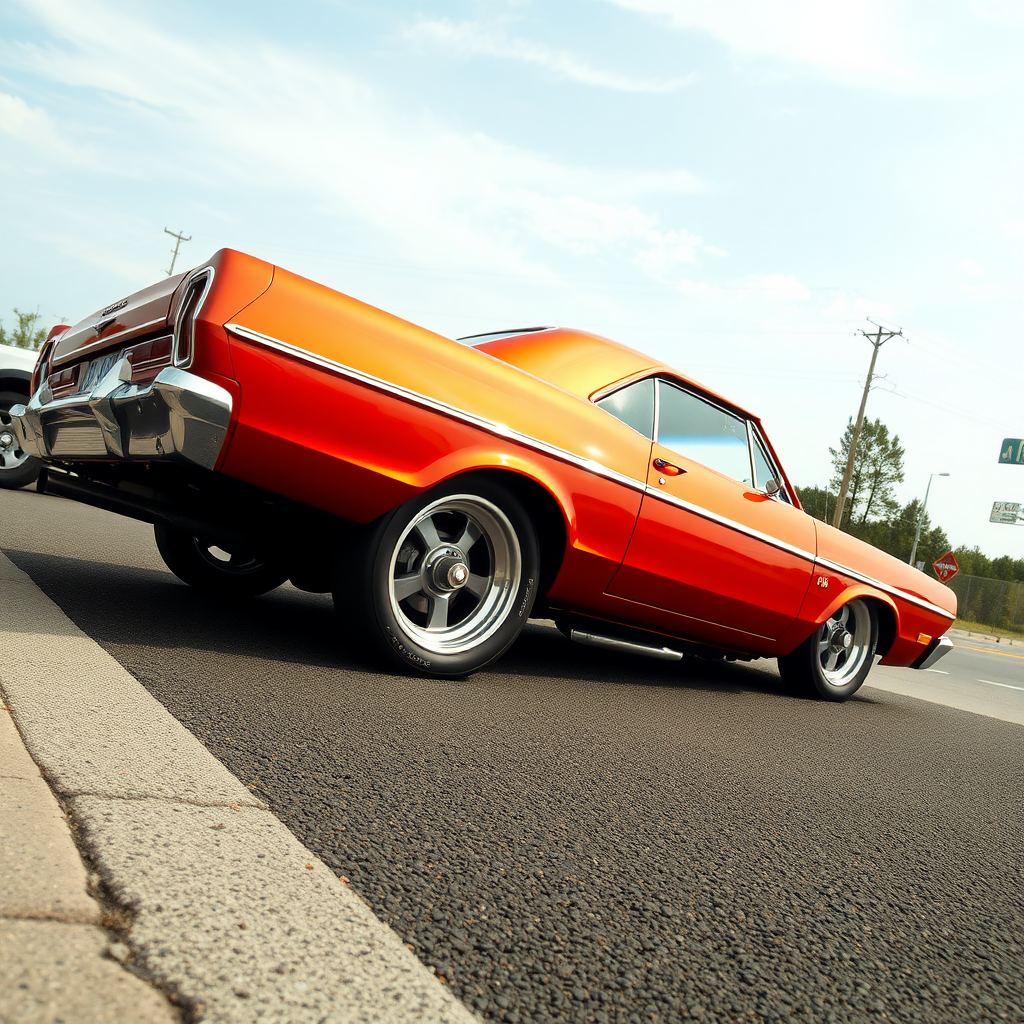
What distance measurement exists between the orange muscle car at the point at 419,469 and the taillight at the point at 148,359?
11 millimetres

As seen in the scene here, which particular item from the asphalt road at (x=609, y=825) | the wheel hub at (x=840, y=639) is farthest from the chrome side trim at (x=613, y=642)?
the wheel hub at (x=840, y=639)

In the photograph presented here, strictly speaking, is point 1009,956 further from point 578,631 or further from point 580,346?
point 580,346

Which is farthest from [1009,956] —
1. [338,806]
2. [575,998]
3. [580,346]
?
[580,346]

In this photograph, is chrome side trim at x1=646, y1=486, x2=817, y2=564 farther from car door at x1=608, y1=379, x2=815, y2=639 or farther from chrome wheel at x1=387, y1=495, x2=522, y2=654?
chrome wheel at x1=387, y1=495, x2=522, y2=654

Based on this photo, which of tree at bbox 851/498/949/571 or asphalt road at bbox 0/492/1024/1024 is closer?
asphalt road at bbox 0/492/1024/1024

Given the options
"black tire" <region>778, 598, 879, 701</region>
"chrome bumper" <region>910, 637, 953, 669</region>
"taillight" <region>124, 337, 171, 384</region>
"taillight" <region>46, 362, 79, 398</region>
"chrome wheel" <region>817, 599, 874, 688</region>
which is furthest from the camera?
"chrome bumper" <region>910, 637, 953, 669</region>

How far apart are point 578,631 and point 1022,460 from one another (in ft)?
120

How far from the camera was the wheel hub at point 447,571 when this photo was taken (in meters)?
3.63

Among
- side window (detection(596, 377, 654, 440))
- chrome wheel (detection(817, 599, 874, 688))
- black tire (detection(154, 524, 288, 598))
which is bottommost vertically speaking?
black tire (detection(154, 524, 288, 598))

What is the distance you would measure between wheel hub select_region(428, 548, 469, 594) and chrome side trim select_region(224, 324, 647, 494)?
520mm

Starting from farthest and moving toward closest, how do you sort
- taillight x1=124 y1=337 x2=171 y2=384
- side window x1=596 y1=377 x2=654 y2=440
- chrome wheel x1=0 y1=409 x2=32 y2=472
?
chrome wheel x1=0 y1=409 x2=32 y2=472 → side window x1=596 y1=377 x2=654 y2=440 → taillight x1=124 y1=337 x2=171 y2=384

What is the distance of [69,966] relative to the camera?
1.21m

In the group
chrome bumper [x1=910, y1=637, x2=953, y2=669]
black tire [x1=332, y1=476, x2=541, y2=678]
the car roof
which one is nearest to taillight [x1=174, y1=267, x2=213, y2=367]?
black tire [x1=332, y1=476, x2=541, y2=678]

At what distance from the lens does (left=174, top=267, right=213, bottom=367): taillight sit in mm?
3006
